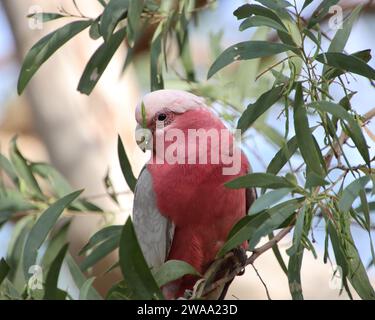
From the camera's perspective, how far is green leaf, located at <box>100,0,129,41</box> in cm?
201

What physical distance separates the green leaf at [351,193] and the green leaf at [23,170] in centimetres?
133

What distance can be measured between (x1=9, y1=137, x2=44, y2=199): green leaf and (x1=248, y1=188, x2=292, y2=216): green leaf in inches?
49.2

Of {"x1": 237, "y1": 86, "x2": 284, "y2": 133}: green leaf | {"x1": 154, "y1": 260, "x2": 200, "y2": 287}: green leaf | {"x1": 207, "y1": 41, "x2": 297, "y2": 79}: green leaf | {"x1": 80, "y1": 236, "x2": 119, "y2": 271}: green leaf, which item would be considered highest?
{"x1": 207, "y1": 41, "x2": 297, "y2": 79}: green leaf

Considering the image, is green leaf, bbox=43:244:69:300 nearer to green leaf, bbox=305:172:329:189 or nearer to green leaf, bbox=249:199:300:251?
green leaf, bbox=249:199:300:251

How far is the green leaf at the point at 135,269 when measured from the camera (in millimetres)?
1540

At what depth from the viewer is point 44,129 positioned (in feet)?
13.0

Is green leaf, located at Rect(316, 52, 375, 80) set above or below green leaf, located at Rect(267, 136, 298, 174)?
above

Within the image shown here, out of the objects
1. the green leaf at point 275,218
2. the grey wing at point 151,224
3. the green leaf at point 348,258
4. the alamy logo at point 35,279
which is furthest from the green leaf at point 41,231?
the green leaf at point 348,258

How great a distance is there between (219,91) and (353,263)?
3.65ft

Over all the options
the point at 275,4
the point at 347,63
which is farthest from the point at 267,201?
the point at 275,4

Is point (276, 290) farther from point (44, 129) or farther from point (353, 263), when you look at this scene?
point (353, 263)

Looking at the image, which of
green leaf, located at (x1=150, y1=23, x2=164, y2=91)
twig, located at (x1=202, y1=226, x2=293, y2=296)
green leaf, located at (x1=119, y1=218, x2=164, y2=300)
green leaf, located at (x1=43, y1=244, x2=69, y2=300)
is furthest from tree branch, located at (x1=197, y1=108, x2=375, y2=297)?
green leaf, located at (x1=150, y1=23, x2=164, y2=91)

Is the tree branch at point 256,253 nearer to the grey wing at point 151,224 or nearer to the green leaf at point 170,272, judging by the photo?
the green leaf at point 170,272
